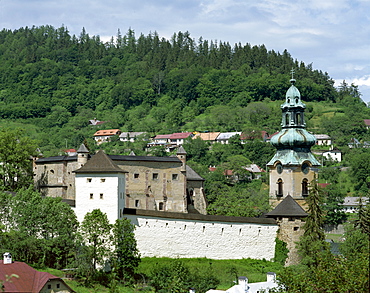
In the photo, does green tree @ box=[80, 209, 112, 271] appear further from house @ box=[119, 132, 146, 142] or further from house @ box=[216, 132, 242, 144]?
house @ box=[119, 132, 146, 142]

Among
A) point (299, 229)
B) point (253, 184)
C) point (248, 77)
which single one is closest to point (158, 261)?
point (299, 229)

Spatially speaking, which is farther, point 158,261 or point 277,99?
point 277,99

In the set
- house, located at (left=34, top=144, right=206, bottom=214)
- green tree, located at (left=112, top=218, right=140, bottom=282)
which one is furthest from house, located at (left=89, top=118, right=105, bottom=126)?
green tree, located at (left=112, top=218, right=140, bottom=282)

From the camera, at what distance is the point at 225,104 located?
170 meters

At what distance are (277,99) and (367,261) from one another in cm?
13586

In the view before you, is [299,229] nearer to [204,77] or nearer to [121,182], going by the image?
[121,182]

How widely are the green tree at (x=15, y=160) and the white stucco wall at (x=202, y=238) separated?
605 inches

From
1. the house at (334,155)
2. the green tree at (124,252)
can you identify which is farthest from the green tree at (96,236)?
the house at (334,155)

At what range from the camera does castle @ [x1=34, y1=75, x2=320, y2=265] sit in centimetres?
4238

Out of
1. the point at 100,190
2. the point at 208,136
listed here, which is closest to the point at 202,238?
the point at 100,190

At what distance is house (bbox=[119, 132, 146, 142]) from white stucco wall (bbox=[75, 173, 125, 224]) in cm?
10462

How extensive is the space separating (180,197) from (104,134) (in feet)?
335

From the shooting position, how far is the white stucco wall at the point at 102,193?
41.4 metres

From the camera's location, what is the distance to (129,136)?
151 m
